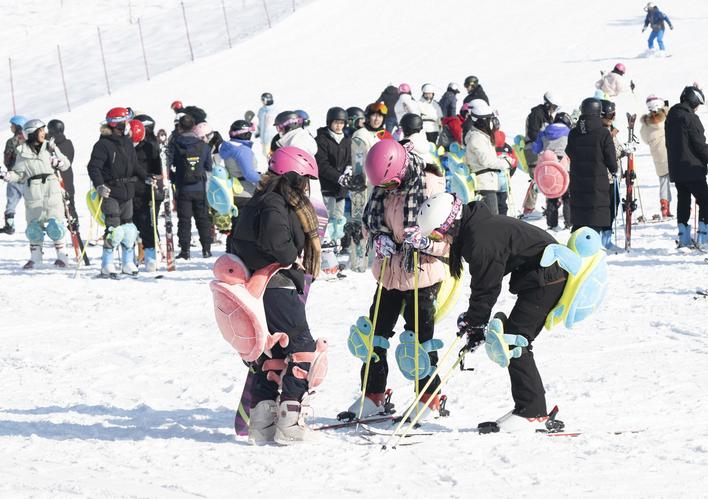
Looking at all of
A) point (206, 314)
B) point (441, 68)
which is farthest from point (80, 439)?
point (441, 68)

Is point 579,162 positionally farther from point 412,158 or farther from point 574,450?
point 574,450

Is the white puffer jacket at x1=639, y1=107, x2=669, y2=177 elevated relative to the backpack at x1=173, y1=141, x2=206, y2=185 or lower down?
lower down

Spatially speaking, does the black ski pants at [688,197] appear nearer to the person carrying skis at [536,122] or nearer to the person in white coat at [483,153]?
the person in white coat at [483,153]

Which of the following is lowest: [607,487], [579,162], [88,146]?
[607,487]

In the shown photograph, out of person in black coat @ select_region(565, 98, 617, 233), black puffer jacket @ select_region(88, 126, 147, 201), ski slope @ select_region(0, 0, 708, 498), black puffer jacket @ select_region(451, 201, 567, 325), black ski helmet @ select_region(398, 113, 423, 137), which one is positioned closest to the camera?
ski slope @ select_region(0, 0, 708, 498)

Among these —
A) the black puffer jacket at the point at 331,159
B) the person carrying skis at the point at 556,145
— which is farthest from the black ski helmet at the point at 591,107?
the black puffer jacket at the point at 331,159

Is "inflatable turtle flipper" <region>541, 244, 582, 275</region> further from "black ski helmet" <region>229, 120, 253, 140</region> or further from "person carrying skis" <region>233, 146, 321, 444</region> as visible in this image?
"black ski helmet" <region>229, 120, 253, 140</region>

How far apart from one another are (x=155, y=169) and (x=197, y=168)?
2.27 ft

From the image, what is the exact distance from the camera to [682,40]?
29578mm

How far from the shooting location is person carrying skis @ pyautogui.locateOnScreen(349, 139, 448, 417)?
665cm

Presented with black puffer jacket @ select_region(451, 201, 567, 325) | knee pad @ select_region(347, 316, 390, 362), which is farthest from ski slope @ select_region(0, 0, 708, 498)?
black puffer jacket @ select_region(451, 201, 567, 325)

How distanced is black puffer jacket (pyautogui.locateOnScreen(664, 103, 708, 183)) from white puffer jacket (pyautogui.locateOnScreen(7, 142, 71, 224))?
6.94m

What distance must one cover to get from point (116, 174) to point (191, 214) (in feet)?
5.92

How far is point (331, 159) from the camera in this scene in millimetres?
12547
